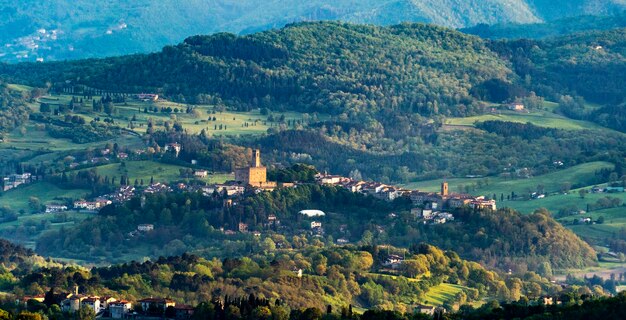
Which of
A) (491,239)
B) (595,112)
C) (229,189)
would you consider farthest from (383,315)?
(595,112)

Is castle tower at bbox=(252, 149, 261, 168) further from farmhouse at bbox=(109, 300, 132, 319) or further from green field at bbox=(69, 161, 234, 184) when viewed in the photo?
farmhouse at bbox=(109, 300, 132, 319)

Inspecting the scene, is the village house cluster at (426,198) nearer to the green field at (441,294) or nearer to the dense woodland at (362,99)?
the dense woodland at (362,99)

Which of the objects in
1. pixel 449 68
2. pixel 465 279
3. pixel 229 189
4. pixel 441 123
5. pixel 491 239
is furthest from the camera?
pixel 449 68

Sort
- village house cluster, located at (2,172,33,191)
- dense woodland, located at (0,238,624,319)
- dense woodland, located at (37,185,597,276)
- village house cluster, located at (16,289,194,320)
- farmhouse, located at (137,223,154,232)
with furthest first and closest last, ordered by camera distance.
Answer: village house cluster, located at (2,172,33,191), farmhouse, located at (137,223,154,232), dense woodland, located at (37,185,597,276), village house cluster, located at (16,289,194,320), dense woodland, located at (0,238,624,319)

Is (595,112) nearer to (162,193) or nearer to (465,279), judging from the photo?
(162,193)

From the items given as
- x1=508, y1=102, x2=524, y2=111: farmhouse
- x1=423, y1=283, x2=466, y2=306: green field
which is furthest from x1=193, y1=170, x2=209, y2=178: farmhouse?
x1=508, y1=102, x2=524, y2=111: farmhouse

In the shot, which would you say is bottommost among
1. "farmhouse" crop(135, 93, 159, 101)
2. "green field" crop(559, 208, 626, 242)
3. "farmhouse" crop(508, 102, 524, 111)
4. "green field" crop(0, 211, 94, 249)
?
"green field" crop(0, 211, 94, 249)

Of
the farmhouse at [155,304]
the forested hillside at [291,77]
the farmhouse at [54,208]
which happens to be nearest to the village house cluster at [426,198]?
the farmhouse at [54,208]

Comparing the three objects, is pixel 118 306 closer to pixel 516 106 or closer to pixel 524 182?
pixel 524 182
